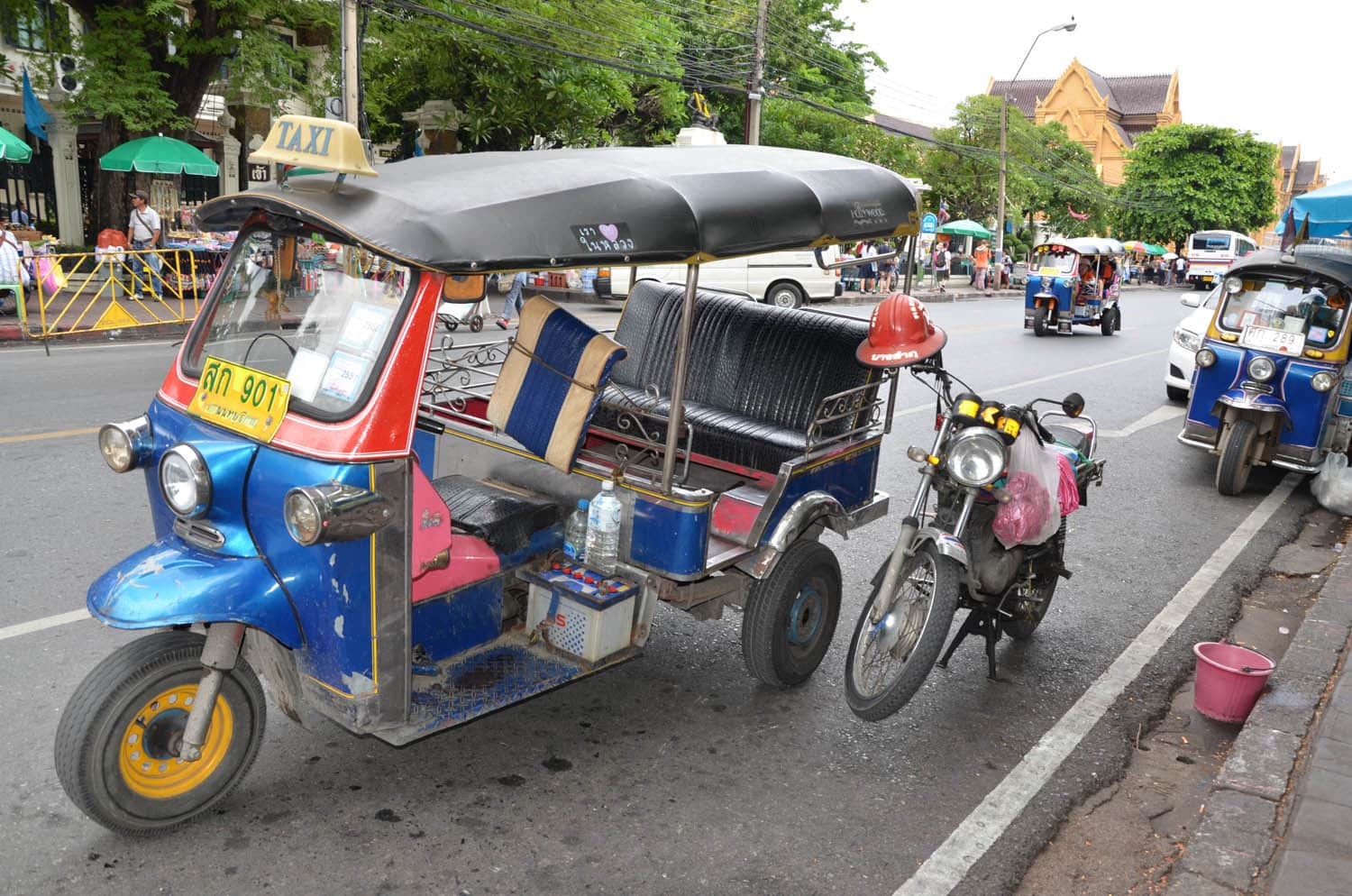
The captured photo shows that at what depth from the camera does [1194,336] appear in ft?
39.1

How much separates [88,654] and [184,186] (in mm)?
24323

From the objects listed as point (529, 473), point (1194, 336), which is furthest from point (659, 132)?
point (529, 473)

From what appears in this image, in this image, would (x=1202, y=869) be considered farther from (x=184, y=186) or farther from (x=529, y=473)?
(x=184, y=186)

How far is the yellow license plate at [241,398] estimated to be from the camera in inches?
132

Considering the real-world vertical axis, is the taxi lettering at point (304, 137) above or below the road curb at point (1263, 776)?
above

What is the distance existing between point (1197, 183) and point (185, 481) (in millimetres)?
58715

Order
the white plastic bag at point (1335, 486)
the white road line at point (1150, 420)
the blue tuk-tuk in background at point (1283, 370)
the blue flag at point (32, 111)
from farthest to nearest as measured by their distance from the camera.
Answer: the blue flag at point (32, 111) < the white road line at point (1150, 420) < the blue tuk-tuk in background at point (1283, 370) < the white plastic bag at point (1335, 486)

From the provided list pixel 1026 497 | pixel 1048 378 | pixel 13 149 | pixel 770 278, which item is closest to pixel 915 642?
pixel 1026 497

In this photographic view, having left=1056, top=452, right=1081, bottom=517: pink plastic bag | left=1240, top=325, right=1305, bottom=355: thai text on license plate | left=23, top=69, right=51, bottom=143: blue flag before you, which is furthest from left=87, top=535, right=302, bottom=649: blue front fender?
left=23, top=69, right=51, bottom=143: blue flag

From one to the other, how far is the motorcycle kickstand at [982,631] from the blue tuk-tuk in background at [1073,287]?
16378mm

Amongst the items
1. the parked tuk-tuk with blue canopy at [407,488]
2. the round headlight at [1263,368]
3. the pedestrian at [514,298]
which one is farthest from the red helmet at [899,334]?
the pedestrian at [514,298]

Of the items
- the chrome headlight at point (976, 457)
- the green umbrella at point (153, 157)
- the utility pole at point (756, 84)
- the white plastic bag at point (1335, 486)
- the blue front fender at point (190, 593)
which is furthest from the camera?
the utility pole at point (756, 84)

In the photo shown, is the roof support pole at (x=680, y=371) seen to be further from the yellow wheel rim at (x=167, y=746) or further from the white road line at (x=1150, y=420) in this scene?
the white road line at (x=1150, y=420)

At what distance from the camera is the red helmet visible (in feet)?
15.6
